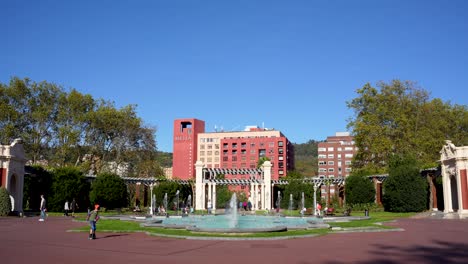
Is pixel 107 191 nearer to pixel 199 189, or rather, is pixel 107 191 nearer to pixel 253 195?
pixel 199 189

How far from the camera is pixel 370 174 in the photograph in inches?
2124

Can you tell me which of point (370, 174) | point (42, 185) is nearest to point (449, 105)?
point (370, 174)

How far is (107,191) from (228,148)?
280 feet

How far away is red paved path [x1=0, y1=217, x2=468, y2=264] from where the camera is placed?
40.1 ft

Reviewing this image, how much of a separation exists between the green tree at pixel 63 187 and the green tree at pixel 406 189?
34.4 meters

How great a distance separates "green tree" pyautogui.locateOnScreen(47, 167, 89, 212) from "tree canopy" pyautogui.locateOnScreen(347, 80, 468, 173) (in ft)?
117

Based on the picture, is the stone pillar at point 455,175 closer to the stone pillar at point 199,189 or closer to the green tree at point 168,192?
the stone pillar at point 199,189

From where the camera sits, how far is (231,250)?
47.2 feet

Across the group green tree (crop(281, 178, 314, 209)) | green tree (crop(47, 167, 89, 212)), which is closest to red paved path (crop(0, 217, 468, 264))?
green tree (crop(47, 167, 89, 212))

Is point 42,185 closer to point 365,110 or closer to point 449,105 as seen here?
point 365,110

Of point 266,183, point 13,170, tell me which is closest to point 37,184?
point 13,170

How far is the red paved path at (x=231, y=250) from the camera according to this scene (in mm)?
12211

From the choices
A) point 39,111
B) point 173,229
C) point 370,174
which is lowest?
point 173,229

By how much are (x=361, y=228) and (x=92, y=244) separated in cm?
1322
